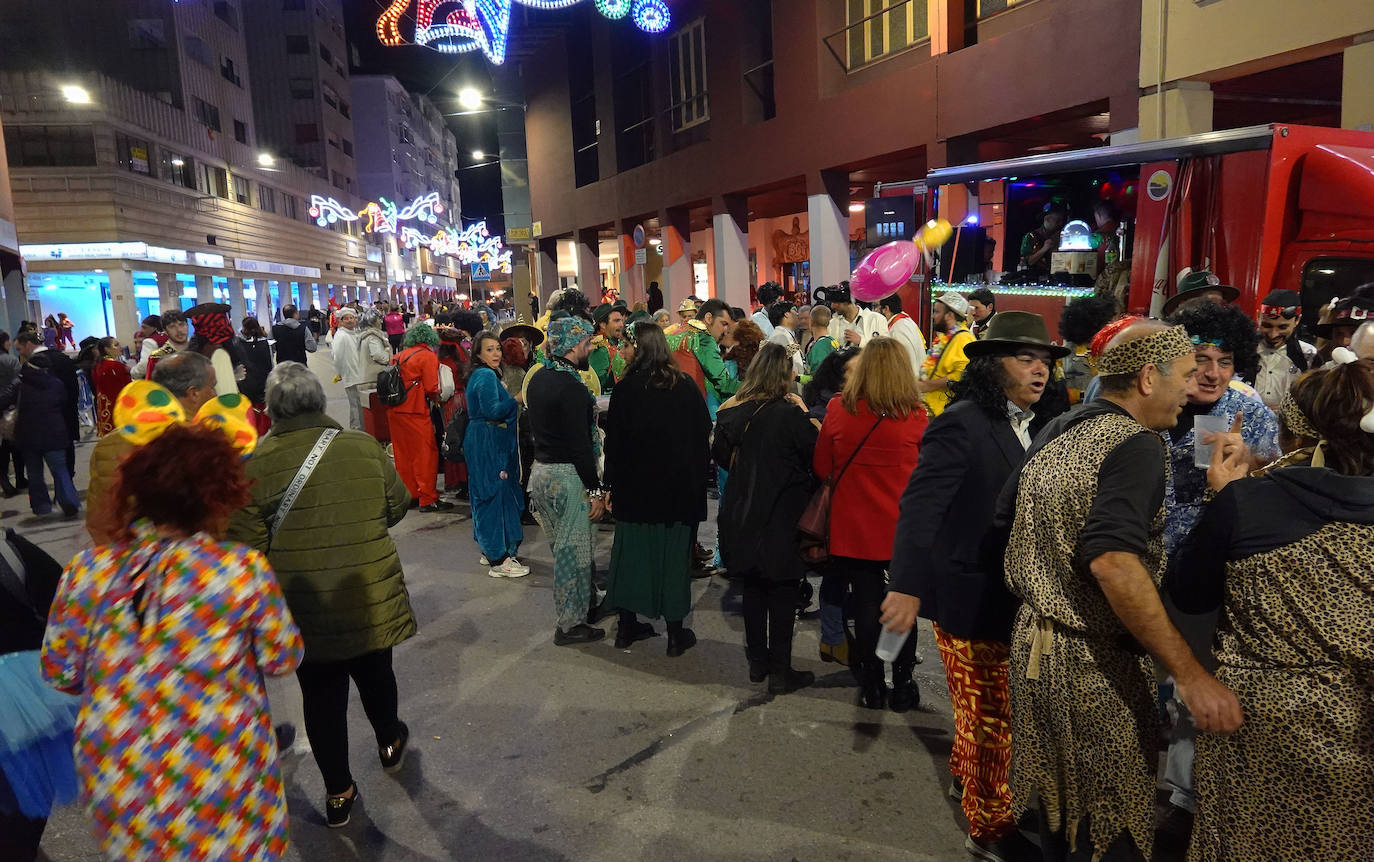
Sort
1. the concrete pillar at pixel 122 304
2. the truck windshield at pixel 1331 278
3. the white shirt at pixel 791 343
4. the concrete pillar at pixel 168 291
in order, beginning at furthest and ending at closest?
the concrete pillar at pixel 168 291 < the concrete pillar at pixel 122 304 < the white shirt at pixel 791 343 < the truck windshield at pixel 1331 278

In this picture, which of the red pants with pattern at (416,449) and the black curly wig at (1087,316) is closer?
the black curly wig at (1087,316)

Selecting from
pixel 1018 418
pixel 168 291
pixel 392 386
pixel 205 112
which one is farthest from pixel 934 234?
pixel 205 112

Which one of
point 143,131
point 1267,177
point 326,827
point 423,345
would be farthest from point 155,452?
point 143,131

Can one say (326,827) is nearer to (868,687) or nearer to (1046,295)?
(868,687)

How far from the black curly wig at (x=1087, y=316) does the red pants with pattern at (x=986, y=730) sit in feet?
9.31

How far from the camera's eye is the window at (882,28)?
14.3 metres

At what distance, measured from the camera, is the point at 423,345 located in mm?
8531

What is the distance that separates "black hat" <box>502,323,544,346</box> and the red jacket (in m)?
4.09

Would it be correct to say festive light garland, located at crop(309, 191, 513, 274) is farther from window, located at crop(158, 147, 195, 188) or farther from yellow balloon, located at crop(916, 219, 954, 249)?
yellow balloon, located at crop(916, 219, 954, 249)

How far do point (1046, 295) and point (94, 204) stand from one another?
32993 millimetres

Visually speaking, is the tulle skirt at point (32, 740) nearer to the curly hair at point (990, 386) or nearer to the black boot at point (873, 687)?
the curly hair at point (990, 386)

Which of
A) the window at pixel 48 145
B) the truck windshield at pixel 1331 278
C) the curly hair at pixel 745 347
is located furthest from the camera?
the window at pixel 48 145

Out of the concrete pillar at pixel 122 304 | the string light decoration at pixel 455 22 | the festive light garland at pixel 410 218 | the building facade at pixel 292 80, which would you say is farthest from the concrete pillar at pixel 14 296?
the building facade at pixel 292 80

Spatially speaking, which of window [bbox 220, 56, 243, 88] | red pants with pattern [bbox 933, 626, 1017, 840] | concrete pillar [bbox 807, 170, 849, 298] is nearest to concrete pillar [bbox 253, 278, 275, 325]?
window [bbox 220, 56, 243, 88]
